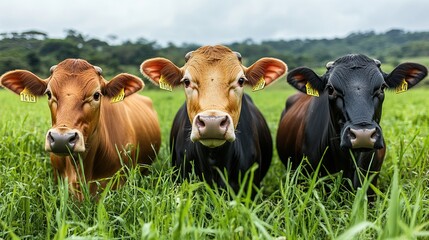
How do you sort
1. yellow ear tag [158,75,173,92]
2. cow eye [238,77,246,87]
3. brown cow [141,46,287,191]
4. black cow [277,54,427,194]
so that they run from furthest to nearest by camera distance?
1. yellow ear tag [158,75,173,92]
2. cow eye [238,77,246,87]
3. black cow [277,54,427,194]
4. brown cow [141,46,287,191]

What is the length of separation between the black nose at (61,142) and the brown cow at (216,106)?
1008mm

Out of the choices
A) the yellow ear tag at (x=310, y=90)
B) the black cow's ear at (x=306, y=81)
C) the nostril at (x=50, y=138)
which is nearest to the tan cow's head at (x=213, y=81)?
the black cow's ear at (x=306, y=81)

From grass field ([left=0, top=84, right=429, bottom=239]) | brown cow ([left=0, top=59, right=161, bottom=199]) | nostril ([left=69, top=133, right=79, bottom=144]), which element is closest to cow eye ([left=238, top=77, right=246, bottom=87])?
grass field ([left=0, top=84, right=429, bottom=239])

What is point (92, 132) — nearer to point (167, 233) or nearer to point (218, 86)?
point (218, 86)

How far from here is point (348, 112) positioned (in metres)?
3.95

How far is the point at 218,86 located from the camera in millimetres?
4035

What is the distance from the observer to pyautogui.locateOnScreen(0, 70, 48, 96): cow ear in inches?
181

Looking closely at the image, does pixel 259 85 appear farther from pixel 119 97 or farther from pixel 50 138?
pixel 50 138

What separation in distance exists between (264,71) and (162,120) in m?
6.10

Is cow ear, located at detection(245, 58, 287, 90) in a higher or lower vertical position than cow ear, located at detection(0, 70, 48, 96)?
higher

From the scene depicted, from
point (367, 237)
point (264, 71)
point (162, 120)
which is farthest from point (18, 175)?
point (162, 120)

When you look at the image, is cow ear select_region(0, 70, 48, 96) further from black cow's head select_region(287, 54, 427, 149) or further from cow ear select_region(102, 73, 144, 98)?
black cow's head select_region(287, 54, 427, 149)

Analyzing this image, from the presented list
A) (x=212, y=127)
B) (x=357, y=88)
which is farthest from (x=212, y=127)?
(x=357, y=88)

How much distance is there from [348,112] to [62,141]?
251cm
